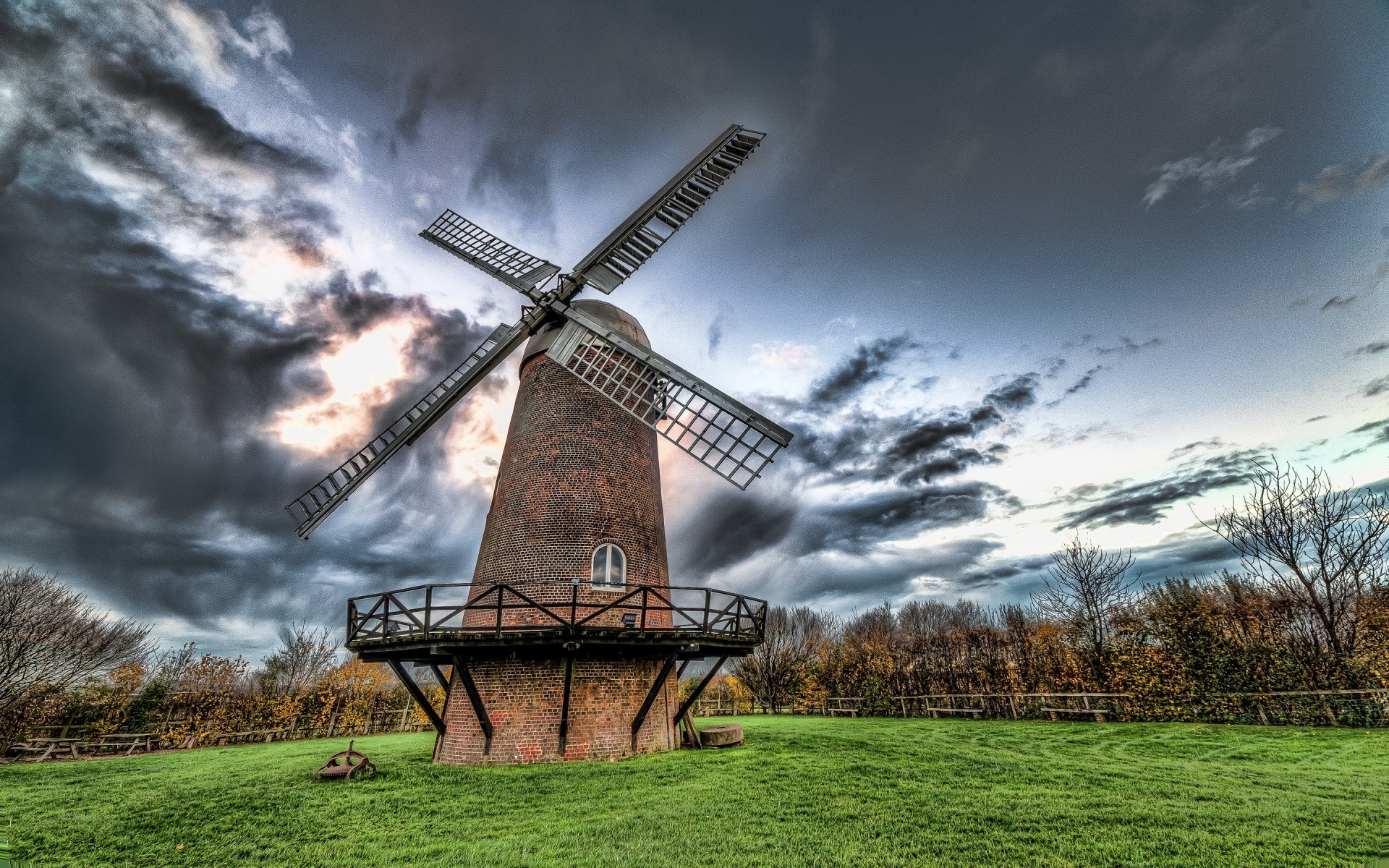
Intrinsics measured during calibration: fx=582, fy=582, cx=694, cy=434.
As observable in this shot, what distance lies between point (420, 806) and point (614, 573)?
4.87 m

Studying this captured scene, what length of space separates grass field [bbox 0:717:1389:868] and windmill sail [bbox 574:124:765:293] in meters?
11.7

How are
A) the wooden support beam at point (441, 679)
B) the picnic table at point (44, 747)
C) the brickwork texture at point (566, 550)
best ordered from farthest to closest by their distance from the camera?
the picnic table at point (44, 747) < the wooden support beam at point (441, 679) < the brickwork texture at point (566, 550)

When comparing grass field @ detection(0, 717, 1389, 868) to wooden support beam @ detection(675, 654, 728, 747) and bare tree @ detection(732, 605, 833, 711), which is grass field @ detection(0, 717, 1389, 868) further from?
bare tree @ detection(732, 605, 833, 711)

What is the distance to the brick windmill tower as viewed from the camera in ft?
34.1

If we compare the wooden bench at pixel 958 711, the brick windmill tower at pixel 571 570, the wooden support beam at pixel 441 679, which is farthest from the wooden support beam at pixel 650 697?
the wooden bench at pixel 958 711

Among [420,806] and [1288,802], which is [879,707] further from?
[420,806]

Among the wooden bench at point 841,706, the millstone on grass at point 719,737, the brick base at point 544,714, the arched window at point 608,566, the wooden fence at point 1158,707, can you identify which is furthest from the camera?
the wooden bench at point 841,706

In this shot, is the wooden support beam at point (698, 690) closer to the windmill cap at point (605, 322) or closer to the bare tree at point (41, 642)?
the windmill cap at point (605, 322)

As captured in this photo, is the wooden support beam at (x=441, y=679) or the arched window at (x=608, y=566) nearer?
the wooden support beam at (x=441, y=679)

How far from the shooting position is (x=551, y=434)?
12867 mm

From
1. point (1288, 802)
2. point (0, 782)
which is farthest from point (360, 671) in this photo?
point (1288, 802)

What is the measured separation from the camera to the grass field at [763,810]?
6.22 metres

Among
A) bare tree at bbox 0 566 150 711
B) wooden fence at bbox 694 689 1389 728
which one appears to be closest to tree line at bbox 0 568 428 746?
bare tree at bbox 0 566 150 711

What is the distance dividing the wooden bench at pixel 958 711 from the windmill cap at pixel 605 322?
18230mm
